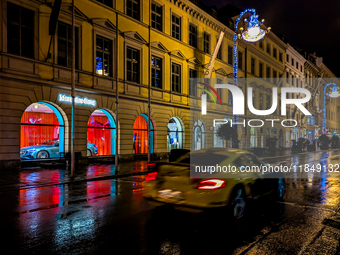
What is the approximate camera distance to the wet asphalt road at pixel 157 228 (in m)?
4.59

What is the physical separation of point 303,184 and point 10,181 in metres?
12.0

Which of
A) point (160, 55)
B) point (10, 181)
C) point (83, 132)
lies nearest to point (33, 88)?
point (83, 132)

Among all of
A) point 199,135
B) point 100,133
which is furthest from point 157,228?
point 199,135

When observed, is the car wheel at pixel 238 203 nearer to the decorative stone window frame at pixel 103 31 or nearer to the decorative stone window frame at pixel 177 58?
the decorative stone window frame at pixel 103 31

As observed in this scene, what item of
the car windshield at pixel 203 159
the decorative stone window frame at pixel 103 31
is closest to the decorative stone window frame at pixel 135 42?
the decorative stone window frame at pixel 103 31

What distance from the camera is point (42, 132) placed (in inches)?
699

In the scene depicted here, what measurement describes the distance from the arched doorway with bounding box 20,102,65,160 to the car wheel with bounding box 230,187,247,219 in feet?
46.9

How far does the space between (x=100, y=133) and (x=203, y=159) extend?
15.7 meters

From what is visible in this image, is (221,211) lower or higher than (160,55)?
lower

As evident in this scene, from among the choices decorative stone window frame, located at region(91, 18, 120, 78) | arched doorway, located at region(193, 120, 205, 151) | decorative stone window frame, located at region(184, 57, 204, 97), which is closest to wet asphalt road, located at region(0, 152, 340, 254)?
decorative stone window frame, located at region(91, 18, 120, 78)

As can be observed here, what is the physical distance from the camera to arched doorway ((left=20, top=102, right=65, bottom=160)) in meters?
16.8

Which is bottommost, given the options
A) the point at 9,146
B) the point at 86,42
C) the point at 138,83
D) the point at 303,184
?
the point at 303,184

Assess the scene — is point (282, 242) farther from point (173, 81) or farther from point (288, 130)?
point (288, 130)

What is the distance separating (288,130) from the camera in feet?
178
